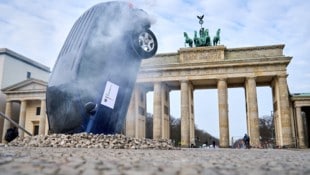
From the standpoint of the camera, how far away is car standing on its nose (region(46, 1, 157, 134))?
558 inches

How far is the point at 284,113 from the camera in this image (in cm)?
3884

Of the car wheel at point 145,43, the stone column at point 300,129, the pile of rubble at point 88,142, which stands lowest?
the pile of rubble at point 88,142

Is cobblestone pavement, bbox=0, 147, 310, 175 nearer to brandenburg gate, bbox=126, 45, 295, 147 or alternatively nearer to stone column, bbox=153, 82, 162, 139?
brandenburg gate, bbox=126, 45, 295, 147

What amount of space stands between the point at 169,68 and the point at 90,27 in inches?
1128

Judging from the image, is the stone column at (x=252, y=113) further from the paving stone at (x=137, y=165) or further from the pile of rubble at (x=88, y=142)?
the paving stone at (x=137, y=165)

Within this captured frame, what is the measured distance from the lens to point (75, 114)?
14.0 metres

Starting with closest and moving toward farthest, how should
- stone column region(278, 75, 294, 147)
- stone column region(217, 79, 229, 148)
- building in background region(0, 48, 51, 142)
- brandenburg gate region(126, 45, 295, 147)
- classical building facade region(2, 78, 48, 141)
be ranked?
stone column region(278, 75, 294, 147) < brandenburg gate region(126, 45, 295, 147) < stone column region(217, 79, 229, 148) < classical building facade region(2, 78, 48, 141) < building in background region(0, 48, 51, 142)

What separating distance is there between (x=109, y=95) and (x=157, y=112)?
28442 mm

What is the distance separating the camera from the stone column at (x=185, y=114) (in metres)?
41.2

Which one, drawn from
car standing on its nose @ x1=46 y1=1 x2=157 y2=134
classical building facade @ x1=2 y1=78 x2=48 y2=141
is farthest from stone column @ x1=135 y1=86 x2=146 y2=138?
car standing on its nose @ x1=46 y1=1 x2=157 y2=134

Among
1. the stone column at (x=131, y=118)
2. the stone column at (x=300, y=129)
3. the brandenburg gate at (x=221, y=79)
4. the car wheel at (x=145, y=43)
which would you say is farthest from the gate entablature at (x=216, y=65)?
the car wheel at (x=145, y=43)

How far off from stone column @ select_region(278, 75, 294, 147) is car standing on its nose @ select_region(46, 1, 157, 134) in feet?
93.1

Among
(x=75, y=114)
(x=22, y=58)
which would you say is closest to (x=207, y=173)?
(x=75, y=114)

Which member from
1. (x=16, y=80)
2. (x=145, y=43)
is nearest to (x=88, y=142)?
(x=145, y=43)
